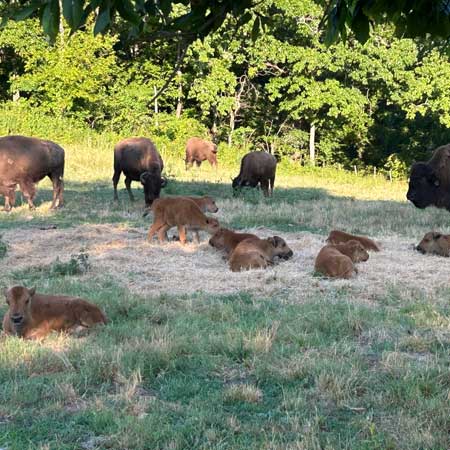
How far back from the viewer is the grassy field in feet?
17.1

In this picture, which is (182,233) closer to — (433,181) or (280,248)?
(280,248)

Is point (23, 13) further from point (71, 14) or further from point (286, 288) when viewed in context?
point (286, 288)

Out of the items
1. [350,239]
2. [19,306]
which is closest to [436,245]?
[350,239]

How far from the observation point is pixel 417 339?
7.21 m

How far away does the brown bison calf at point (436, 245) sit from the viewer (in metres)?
12.6

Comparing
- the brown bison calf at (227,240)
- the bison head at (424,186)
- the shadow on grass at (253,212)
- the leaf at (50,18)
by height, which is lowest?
the shadow on grass at (253,212)

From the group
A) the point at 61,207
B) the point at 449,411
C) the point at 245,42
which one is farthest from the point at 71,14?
the point at 245,42

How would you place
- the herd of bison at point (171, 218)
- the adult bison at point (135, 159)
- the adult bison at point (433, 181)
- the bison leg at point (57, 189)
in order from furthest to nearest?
the adult bison at point (135, 159)
the bison leg at point (57, 189)
the adult bison at point (433, 181)
the herd of bison at point (171, 218)

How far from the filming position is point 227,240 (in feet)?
41.0

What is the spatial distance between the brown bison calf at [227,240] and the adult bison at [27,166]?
6.89 metres

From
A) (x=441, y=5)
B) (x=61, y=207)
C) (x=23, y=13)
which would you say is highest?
(x=441, y=5)

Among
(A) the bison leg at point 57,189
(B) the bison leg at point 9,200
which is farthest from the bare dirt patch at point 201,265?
(A) the bison leg at point 57,189

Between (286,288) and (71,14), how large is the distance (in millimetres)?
7338

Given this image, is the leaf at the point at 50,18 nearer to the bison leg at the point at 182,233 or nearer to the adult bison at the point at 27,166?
the bison leg at the point at 182,233
